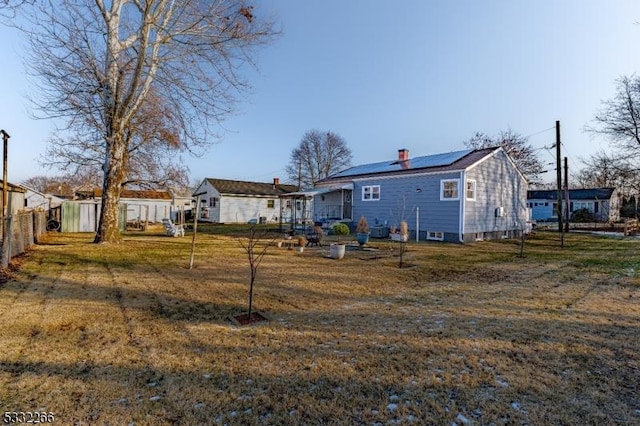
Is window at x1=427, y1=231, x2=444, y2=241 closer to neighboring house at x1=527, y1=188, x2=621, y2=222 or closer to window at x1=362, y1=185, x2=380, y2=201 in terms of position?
window at x1=362, y1=185, x2=380, y2=201

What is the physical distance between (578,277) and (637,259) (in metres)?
5.35

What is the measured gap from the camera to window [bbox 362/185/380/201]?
19812 millimetres

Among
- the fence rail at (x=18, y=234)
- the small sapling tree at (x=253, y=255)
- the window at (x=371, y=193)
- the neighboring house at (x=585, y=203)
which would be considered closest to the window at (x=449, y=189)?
the window at (x=371, y=193)

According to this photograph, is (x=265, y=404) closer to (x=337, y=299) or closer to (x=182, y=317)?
(x=182, y=317)

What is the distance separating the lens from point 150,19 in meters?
11.6

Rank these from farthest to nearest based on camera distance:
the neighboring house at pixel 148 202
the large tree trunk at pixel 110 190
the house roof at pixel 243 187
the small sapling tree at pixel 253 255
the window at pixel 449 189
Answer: the house roof at pixel 243 187, the neighboring house at pixel 148 202, the window at pixel 449 189, the large tree trunk at pixel 110 190, the small sapling tree at pixel 253 255

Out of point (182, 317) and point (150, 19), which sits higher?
point (150, 19)

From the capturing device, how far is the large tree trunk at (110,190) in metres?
13.4

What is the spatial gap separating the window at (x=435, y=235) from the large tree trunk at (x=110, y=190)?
14.5 m

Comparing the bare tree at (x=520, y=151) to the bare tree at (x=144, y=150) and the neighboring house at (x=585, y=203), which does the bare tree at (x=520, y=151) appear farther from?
the bare tree at (x=144, y=150)

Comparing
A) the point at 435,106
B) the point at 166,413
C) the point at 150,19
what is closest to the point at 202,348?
the point at 166,413

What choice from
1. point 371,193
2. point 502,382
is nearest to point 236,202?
point 371,193

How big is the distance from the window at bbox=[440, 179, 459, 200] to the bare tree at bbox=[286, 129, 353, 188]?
33.9 meters

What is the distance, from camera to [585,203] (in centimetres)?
4234
